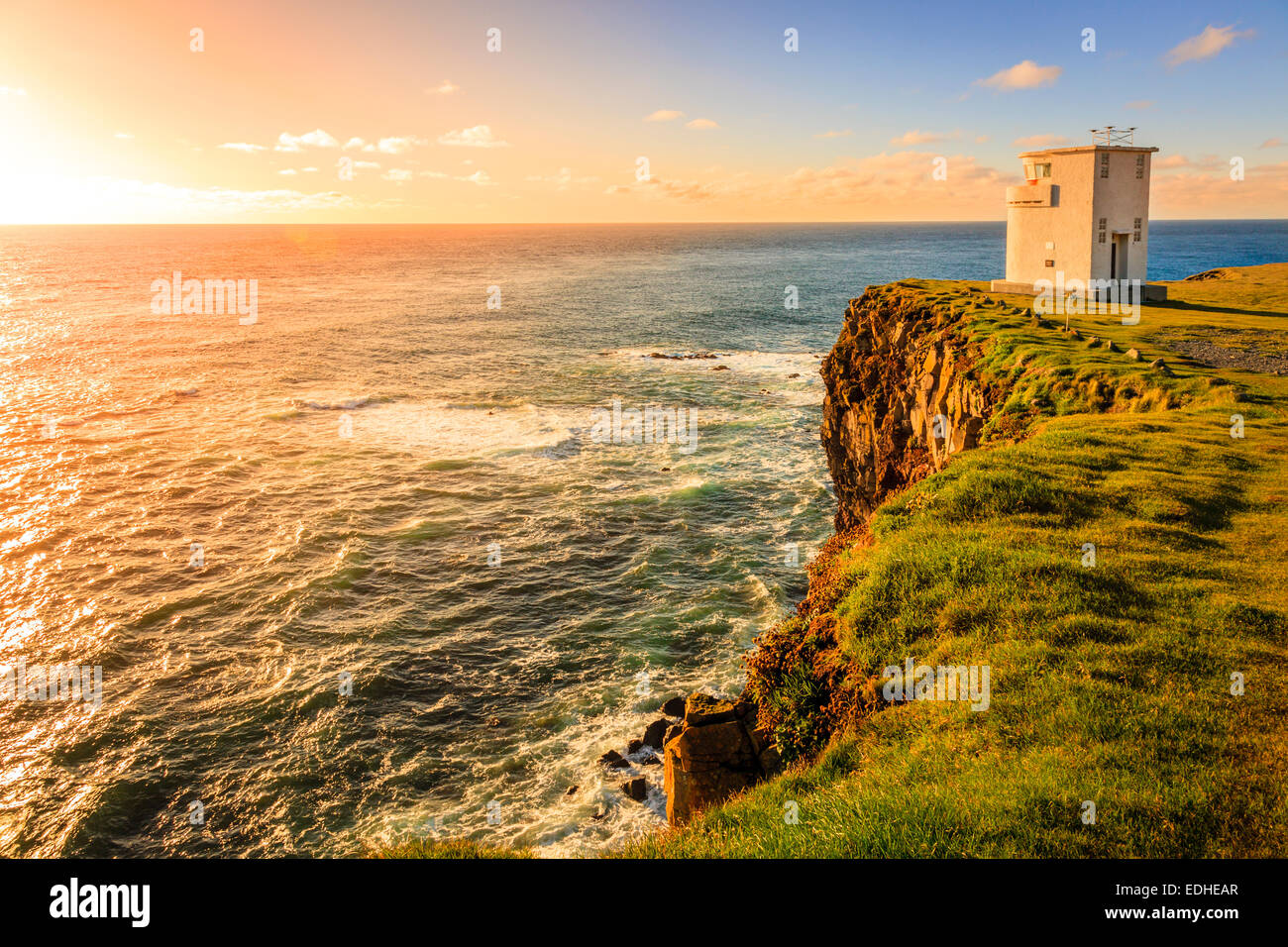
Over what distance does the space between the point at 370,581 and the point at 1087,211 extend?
1722 inches

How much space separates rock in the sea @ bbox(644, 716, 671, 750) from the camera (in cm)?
2103

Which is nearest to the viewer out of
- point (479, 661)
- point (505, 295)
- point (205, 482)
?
point (479, 661)

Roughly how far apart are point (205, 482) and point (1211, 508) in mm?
45096

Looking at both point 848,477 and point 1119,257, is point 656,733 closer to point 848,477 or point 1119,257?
point 848,477

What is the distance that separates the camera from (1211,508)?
593 inches

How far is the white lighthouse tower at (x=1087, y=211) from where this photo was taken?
43.5 meters

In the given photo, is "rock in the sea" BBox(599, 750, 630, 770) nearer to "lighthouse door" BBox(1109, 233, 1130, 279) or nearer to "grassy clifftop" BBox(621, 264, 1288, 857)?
"grassy clifftop" BBox(621, 264, 1288, 857)

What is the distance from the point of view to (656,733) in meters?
21.2

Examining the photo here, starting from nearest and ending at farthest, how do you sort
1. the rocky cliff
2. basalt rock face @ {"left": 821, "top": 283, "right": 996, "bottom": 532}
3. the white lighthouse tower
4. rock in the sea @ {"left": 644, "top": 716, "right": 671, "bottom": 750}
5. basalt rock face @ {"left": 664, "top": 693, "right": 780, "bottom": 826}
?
basalt rock face @ {"left": 664, "top": 693, "right": 780, "bottom": 826} → the rocky cliff → rock in the sea @ {"left": 644, "top": 716, "right": 671, "bottom": 750} → basalt rock face @ {"left": 821, "top": 283, "right": 996, "bottom": 532} → the white lighthouse tower

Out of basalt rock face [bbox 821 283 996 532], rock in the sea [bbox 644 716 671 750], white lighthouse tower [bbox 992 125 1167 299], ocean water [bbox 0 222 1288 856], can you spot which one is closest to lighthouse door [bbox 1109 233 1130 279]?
white lighthouse tower [bbox 992 125 1167 299]

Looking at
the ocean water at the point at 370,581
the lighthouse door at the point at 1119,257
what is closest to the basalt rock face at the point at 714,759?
the ocean water at the point at 370,581

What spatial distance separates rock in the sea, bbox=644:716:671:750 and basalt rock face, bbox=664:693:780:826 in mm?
7971
